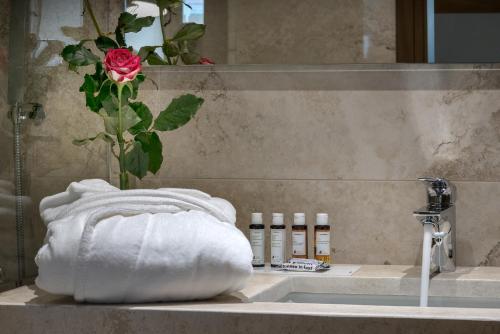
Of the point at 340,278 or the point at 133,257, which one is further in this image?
the point at 340,278

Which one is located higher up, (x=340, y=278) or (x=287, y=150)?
(x=287, y=150)

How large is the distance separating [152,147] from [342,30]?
0.50 meters

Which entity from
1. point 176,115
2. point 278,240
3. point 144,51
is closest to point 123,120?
point 176,115

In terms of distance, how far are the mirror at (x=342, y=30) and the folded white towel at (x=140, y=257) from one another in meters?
0.65

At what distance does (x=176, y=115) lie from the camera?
5.91 feet

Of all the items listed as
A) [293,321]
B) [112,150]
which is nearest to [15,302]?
[293,321]

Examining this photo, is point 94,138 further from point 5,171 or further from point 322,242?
point 322,242

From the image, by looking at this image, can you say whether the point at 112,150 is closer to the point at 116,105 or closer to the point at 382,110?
the point at 116,105

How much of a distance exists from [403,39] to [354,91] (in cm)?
16

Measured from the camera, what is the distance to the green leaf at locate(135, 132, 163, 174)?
179cm

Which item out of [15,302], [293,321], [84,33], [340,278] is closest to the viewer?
[293,321]

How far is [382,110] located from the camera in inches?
74.4

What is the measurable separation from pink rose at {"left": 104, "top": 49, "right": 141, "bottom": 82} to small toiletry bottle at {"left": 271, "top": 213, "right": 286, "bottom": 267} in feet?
1.49

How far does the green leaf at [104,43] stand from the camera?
1823 millimetres
